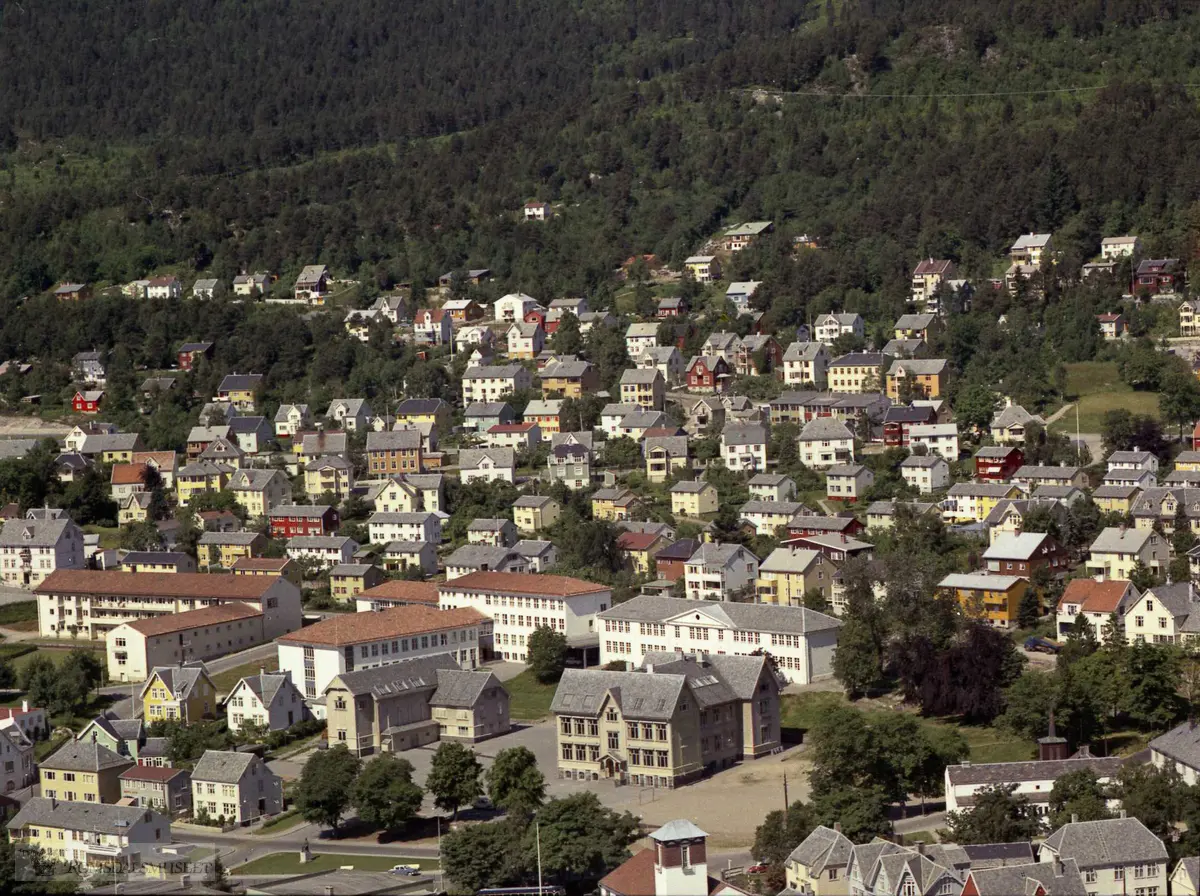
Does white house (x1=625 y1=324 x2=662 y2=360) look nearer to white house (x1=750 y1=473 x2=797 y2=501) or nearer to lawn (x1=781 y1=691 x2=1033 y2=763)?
white house (x1=750 y1=473 x2=797 y2=501)

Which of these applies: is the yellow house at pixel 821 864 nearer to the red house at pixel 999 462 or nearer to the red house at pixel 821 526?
the red house at pixel 821 526

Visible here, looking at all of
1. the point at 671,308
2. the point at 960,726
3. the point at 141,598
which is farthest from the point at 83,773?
the point at 671,308

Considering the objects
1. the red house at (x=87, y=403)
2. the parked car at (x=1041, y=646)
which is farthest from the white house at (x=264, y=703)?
the red house at (x=87, y=403)

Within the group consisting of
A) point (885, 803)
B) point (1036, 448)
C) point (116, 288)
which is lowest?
point (885, 803)

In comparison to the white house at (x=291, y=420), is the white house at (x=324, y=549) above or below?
below

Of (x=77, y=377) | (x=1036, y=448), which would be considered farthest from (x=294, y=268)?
(x=1036, y=448)

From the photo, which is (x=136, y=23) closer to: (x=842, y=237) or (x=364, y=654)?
(x=842, y=237)
